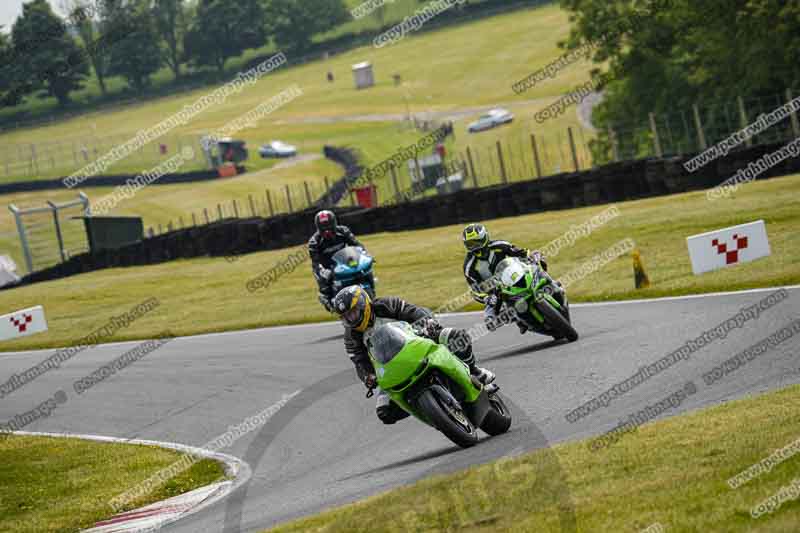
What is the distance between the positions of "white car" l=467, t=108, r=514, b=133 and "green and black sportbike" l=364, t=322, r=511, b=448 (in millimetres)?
75114

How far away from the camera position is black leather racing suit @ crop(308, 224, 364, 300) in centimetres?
1675

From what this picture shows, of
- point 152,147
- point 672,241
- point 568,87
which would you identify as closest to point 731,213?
point 672,241

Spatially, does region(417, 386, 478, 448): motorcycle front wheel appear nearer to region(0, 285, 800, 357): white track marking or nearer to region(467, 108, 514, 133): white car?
region(0, 285, 800, 357): white track marking

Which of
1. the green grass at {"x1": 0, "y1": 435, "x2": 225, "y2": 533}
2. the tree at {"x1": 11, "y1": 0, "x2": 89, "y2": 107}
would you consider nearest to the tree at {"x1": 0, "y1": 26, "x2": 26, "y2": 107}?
the tree at {"x1": 11, "y1": 0, "x2": 89, "y2": 107}

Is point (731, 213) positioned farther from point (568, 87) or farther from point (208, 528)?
point (568, 87)

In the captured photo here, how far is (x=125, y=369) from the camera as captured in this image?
2042cm

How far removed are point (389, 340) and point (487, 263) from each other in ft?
16.5

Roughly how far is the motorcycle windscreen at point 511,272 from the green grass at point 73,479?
4.12m

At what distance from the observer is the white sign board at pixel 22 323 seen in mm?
29398

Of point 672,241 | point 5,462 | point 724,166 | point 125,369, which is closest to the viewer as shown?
point 5,462

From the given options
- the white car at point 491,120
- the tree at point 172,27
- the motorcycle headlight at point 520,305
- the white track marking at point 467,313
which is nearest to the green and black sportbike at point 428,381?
the motorcycle headlight at point 520,305

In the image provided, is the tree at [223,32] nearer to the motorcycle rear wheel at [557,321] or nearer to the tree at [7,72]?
the tree at [7,72]

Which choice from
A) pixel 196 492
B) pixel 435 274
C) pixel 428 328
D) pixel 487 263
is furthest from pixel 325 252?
pixel 435 274

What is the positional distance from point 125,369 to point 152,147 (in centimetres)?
6382
